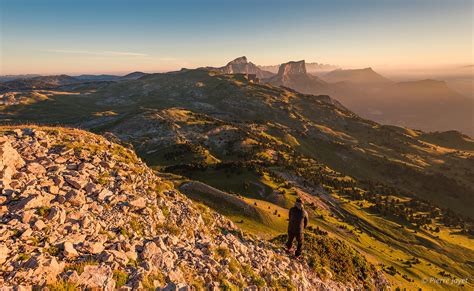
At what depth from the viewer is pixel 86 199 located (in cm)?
1452

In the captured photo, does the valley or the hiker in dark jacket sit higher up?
the hiker in dark jacket

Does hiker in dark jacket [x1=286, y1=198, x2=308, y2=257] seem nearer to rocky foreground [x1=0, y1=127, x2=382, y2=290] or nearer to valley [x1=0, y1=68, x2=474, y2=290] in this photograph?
rocky foreground [x1=0, y1=127, x2=382, y2=290]

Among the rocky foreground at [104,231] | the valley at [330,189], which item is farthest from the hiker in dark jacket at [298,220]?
the valley at [330,189]

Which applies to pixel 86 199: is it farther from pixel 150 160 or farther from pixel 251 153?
pixel 251 153

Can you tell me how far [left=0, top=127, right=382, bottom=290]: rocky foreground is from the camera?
10.3 meters

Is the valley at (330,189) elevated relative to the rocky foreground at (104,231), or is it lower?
lower

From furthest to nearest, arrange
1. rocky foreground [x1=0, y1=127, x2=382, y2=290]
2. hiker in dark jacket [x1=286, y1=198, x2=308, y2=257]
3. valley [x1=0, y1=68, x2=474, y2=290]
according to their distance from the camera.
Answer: valley [x1=0, y1=68, x2=474, y2=290], hiker in dark jacket [x1=286, y1=198, x2=308, y2=257], rocky foreground [x1=0, y1=127, x2=382, y2=290]

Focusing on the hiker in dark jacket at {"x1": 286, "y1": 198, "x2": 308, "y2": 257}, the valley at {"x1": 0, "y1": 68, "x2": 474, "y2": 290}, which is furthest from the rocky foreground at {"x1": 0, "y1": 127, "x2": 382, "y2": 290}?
the valley at {"x1": 0, "y1": 68, "x2": 474, "y2": 290}

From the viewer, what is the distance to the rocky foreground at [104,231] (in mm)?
10328

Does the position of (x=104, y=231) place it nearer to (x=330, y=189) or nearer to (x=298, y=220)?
(x=298, y=220)

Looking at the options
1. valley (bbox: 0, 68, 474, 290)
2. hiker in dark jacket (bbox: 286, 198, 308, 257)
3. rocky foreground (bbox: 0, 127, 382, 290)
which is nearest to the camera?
rocky foreground (bbox: 0, 127, 382, 290)

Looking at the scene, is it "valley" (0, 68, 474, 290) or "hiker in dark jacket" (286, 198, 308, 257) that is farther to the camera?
"valley" (0, 68, 474, 290)

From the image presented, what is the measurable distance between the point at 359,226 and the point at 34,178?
57.5 meters

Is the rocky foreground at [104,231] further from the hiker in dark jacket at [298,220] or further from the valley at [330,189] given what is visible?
the valley at [330,189]
